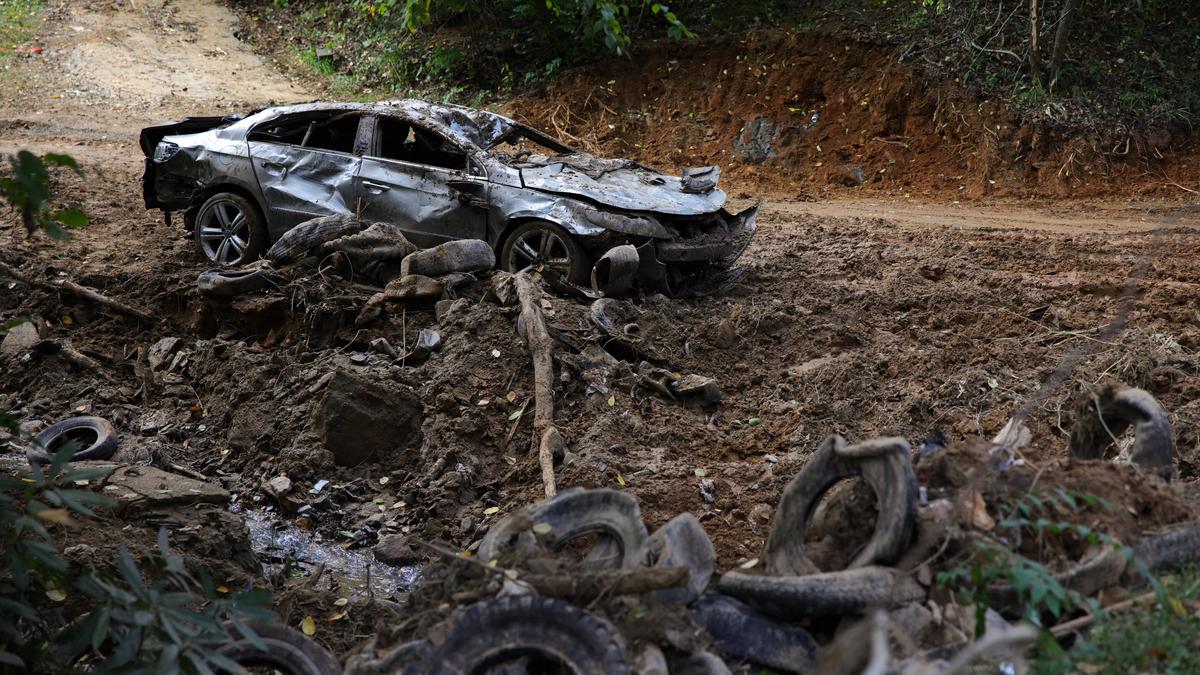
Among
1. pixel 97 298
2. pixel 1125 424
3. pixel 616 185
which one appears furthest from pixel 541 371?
pixel 97 298

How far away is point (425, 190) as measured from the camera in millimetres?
8844

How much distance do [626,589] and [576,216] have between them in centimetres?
502

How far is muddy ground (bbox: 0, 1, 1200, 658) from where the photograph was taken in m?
6.57

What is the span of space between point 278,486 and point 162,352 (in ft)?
→ 7.65

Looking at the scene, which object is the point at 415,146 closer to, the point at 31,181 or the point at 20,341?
the point at 20,341

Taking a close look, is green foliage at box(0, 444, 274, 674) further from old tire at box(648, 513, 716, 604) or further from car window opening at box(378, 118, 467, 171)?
car window opening at box(378, 118, 467, 171)

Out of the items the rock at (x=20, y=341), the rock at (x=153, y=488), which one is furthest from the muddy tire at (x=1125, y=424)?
the rock at (x=20, y=341)

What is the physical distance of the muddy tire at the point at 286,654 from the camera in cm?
421

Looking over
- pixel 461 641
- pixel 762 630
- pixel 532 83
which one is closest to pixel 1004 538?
pixel 762 630

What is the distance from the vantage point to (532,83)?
1672cm

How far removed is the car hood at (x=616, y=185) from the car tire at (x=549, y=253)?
336 mm

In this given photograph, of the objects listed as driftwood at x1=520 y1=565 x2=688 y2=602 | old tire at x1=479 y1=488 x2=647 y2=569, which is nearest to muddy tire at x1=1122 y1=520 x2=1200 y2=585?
driftwood at x1=520 y1=565 x2=688 y2=602

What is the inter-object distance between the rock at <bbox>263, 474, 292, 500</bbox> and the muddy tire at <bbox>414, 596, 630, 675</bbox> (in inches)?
135

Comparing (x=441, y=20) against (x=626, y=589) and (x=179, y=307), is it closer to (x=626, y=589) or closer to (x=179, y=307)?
(x=179, y=307)
